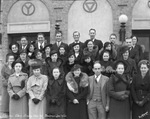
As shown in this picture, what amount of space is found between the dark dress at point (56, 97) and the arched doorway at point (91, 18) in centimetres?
617

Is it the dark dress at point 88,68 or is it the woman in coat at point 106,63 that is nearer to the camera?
the woman in coat at point 106,63

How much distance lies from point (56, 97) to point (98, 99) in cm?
95

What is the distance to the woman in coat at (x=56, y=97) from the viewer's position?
6.53 metres

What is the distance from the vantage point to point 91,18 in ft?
41.3

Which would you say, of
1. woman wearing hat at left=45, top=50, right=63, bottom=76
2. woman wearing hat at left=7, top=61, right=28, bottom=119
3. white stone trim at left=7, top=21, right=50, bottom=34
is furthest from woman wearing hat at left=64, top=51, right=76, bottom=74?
white stone trim at left=7, top=21, right=50, bottom=34

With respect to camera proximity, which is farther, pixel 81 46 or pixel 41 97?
pixel 81 46

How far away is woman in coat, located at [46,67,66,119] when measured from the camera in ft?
21.4

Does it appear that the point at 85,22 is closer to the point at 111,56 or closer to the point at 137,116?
the point at 111,56

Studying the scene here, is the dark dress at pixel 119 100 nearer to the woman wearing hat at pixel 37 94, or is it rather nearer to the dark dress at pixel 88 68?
the dark dress at pixel 88 68

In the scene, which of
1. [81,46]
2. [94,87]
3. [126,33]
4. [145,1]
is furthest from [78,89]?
[145,1]

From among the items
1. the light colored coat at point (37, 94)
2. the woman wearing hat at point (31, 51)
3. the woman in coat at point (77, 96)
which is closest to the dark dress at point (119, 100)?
the woman in coat at point (77, 96)

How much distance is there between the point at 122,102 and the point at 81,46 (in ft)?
8.02

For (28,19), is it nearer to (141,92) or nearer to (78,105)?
(78,105)

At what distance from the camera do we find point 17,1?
13.3 m
